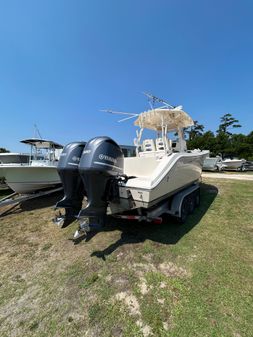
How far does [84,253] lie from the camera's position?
3.10 m

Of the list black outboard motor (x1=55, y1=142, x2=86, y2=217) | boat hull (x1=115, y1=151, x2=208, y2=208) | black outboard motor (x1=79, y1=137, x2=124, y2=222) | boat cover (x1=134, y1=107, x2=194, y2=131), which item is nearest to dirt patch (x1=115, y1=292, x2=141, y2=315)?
black outboard motor (x1=79, y1=137, x2=124, y2=222)

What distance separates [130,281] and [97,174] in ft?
5.27

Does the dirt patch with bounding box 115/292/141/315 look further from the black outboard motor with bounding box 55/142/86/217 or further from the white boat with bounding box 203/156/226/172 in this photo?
the white boat with bounding box 203/156/226/172

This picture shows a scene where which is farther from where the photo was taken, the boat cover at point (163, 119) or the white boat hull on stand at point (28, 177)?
the white boat hull on stand at point (28, 177)

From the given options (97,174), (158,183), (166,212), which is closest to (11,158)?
(97,174)

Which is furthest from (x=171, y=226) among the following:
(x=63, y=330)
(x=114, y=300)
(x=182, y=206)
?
(x=63, y=330)

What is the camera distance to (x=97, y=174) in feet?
9.32

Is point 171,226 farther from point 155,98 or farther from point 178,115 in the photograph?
point 155,98

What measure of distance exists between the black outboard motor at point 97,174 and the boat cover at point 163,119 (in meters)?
2.67

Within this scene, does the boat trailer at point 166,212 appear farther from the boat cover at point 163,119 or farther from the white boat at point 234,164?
the white boat at point 234,164

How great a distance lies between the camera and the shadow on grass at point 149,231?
11.0ft

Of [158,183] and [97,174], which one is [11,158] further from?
[158,183]

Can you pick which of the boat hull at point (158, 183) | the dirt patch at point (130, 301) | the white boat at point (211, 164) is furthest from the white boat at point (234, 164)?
the dirt patch at point (130, 301)

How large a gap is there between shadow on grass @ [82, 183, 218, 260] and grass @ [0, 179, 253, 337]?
20 mm
